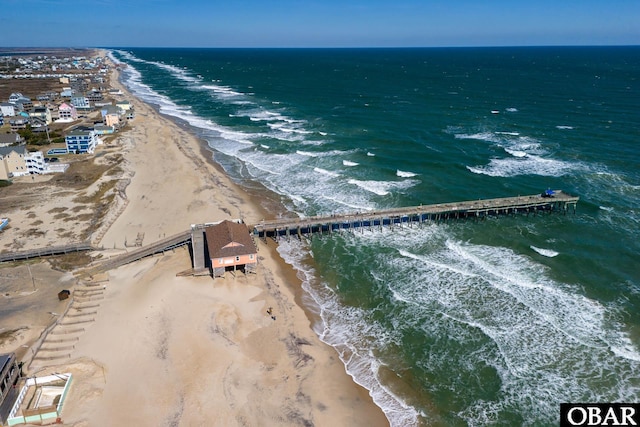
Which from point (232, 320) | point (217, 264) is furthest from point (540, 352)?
point (217, 264)

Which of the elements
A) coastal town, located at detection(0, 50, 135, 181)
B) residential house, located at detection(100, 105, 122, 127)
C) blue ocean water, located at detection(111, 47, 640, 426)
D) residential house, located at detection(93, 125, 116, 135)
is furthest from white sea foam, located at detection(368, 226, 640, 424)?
residential house, located at detection(100, 105, 122, 127)

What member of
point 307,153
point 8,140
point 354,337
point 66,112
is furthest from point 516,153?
point 66,112

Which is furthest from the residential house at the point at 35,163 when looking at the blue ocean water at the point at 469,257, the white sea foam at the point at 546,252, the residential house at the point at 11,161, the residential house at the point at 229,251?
the white sea foam at the point at 546,252

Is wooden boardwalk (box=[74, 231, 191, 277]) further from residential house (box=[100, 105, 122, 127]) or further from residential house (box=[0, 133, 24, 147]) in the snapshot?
residential house (box=[100, 105, 122, 127])

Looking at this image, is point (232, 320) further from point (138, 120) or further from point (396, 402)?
point (138, 120)

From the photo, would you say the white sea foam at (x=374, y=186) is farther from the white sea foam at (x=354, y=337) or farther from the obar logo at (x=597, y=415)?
the obar logo at (x=597, y=415)
